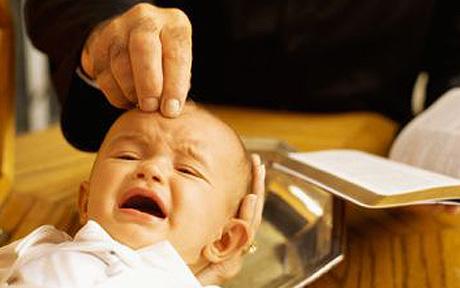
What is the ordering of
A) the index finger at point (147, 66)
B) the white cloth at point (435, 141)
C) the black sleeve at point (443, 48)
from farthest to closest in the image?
the black sleeve at point (443, 48), the white cloth at point (435, 141), the index finger at point (147, 66)

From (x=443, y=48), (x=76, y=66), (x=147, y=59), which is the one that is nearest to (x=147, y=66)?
(x=147, y=59)

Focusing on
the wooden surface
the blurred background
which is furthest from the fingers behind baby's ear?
the blurred background

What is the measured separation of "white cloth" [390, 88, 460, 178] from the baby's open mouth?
0.40 metres

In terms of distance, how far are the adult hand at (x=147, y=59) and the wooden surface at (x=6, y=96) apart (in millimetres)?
305

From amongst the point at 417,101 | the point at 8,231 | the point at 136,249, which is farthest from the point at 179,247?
the point at 417,101

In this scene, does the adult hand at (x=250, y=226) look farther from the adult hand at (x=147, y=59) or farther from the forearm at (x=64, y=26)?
the forearm at (x=64, y=26)

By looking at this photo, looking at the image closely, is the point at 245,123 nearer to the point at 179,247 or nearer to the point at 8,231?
the point at 8,231

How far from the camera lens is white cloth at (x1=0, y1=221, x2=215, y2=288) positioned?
62 centimetres

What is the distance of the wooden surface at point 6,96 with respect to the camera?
109 centimetres

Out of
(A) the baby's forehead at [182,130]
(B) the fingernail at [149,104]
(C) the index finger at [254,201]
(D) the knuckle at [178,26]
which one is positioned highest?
(D) the knuckle at [178,26]

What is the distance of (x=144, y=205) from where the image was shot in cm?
73

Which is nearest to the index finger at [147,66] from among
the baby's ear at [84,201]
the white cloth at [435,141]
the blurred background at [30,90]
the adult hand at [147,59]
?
the adult hand at [147,59]

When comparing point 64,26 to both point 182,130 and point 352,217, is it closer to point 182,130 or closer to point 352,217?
point 182,130

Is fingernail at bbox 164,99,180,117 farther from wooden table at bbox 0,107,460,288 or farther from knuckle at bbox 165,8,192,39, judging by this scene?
wooden table at bbox 0,107,460,288
